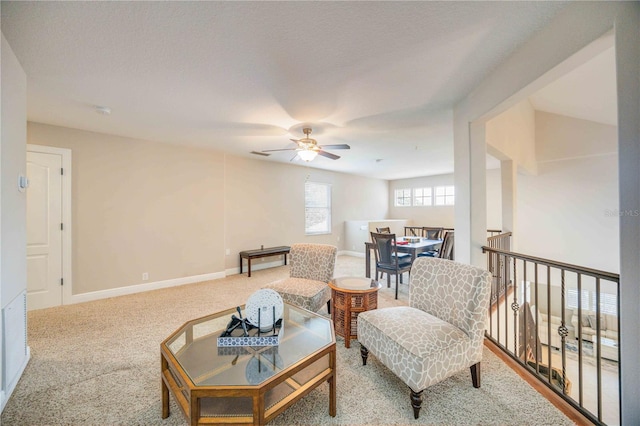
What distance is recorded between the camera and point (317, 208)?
698 centimetres

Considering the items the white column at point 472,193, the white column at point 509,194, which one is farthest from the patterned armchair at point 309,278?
the white column at point 509,194

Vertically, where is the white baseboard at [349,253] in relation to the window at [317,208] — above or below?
below

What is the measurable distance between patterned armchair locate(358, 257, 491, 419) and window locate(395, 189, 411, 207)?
7041 mm

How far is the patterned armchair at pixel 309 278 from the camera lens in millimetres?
2682

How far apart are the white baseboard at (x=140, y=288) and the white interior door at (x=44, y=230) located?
0.25 metres

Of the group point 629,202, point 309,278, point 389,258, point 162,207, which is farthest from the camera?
point 162,207

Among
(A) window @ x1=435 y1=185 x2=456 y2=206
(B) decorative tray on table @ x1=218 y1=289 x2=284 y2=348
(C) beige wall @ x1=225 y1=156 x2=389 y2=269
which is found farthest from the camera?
(A) window @ x1=435 y1=185 x2=456 y2=206

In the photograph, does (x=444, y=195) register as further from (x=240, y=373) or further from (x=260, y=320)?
(x=240, y=373)

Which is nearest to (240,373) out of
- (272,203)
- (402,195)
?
(272,203)

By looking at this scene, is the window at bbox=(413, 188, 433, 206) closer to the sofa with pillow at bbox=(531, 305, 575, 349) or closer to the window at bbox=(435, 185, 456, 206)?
the window at bbox=(435, 185, 456, 206)

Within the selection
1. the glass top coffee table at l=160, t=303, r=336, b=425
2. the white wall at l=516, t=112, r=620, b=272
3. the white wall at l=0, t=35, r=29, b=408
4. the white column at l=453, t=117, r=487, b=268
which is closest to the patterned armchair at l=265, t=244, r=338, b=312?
the glass top coffee table at l=160, t=303, r=336, b=425

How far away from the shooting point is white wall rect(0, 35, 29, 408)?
1726mm

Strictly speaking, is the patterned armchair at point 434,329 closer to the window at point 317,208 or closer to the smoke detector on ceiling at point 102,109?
the smoke detector on ceiling at point 102,109

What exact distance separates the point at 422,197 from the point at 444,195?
0.69 m
